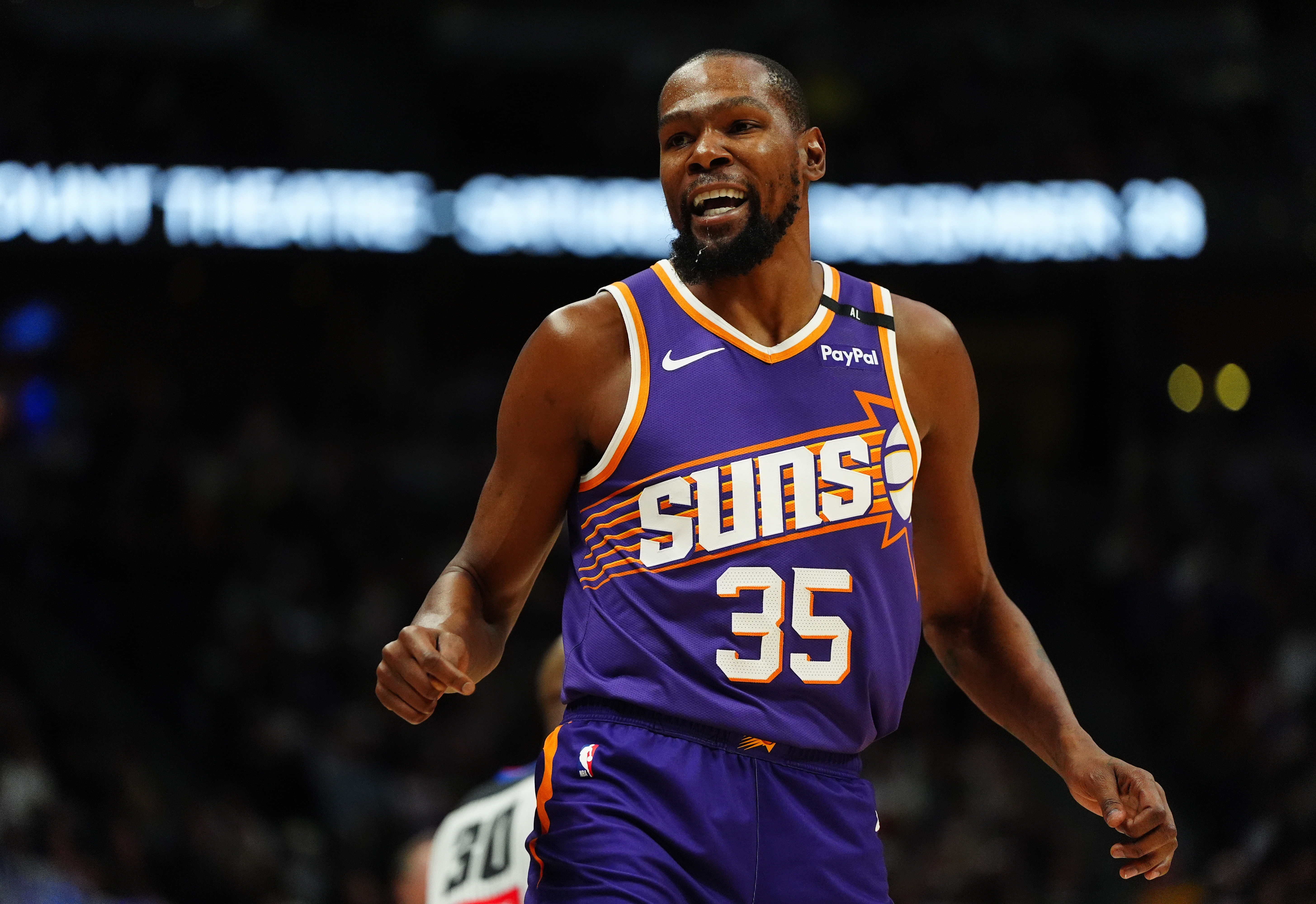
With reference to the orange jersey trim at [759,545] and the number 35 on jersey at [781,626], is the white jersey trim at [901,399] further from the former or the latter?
the number 35 on jersey at [781,626]

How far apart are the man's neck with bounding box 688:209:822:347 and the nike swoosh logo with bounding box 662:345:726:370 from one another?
0.10 metres

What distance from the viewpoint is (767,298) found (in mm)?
2996

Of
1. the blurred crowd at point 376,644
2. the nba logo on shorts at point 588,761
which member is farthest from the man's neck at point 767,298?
the blurred crowd at point 376,644

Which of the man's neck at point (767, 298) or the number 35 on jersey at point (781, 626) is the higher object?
the man's neck at point (767, 298)

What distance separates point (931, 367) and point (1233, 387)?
49.7 ft

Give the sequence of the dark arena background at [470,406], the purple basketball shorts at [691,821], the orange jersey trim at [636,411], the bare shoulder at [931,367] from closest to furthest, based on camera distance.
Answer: the purple basketball shorts at [691,821], the orange jersey trim at [636,411], the bare shoulder at [931,367], the dark arena background at [470,406]

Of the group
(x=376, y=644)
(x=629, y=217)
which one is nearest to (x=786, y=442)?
(x=376, y=644)

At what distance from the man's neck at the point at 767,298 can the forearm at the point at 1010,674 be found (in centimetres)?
75

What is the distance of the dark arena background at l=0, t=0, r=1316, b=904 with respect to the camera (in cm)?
1140

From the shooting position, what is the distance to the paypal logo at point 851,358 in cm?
294

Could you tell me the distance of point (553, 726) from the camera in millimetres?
3867

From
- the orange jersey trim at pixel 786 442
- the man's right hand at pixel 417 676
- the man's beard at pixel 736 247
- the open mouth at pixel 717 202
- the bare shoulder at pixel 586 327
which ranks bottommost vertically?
the man's right hand at pixel 417 676

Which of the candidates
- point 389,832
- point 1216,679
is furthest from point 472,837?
point 1216,679

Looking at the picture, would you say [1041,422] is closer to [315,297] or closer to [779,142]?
[315,297]
